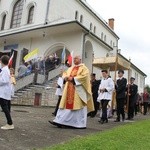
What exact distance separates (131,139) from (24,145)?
2822mm

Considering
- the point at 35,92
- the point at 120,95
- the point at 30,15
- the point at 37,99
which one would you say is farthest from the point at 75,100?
the point at 30,15

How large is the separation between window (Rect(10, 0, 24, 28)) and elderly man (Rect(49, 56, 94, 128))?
22681 millimetres

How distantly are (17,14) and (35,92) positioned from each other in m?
13.3

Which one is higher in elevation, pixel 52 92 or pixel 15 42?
pixel 15 42

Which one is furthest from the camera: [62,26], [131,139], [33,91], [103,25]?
[103,25]

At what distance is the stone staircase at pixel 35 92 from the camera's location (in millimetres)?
20484

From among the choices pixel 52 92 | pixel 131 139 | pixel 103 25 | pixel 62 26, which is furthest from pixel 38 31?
pixel 131 139

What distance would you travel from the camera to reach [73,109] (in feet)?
29.9

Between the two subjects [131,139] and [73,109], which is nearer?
[131,139]

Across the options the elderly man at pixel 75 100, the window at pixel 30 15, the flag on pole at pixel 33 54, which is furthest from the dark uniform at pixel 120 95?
the window at pixel 30 15

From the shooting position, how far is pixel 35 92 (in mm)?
20984

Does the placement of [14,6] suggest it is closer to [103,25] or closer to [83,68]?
[103,25]

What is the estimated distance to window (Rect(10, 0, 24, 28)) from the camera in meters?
31.3

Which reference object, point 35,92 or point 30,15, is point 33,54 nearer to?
point 35,92
